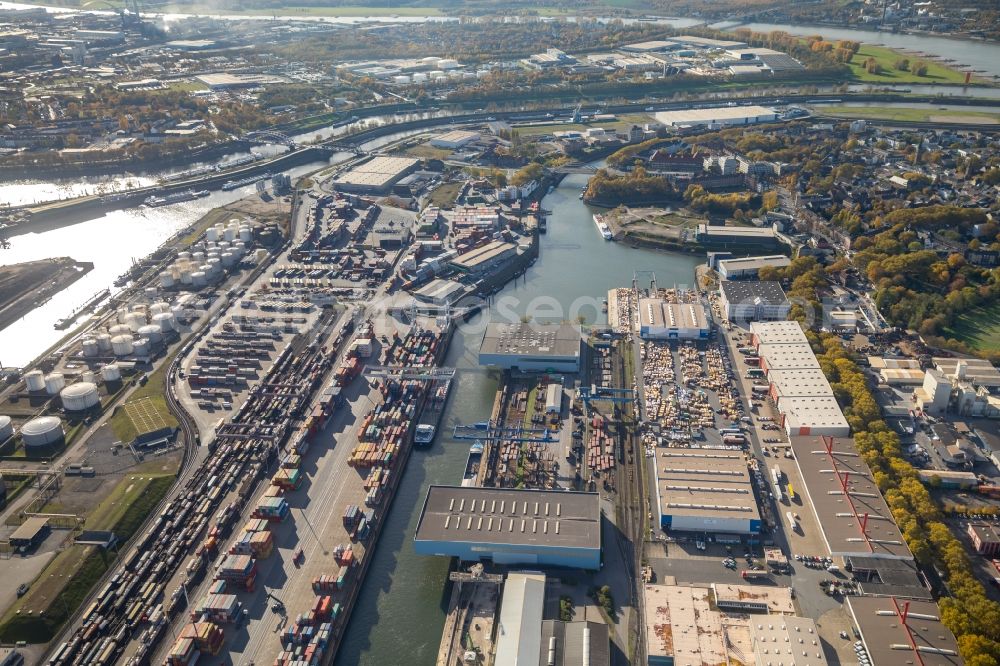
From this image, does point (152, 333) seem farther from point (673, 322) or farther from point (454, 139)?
point (454, 139)

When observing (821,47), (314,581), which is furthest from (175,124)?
(821,47)

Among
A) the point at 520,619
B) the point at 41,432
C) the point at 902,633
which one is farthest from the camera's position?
the point at 41,432

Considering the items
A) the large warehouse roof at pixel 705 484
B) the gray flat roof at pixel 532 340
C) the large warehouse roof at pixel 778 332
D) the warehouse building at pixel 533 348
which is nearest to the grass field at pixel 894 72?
the large warehouse roof at pixel 778 332

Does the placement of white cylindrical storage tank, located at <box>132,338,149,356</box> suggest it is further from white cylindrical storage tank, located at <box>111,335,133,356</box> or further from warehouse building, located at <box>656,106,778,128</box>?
warehouse building, located at <box>656,106,778,128</box>

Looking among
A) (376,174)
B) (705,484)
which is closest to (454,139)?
(376,174)

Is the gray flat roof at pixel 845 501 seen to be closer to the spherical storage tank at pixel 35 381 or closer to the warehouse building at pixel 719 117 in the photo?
the spherical storage tank at pixel 35 381

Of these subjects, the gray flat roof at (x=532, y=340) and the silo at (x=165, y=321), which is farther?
the silo at (x=165, y=321)
